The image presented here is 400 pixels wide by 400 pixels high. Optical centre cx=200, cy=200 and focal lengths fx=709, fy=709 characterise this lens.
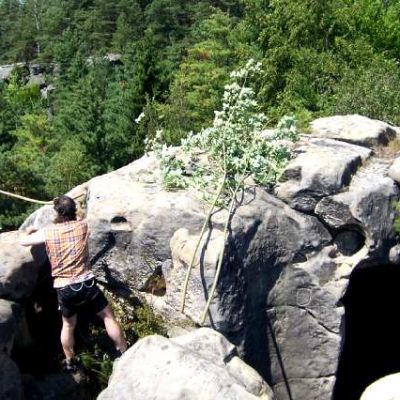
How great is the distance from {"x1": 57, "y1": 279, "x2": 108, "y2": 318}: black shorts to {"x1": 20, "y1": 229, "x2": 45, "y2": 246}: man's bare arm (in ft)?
1.99

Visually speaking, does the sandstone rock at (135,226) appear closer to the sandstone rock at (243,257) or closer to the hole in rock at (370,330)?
the sandstone rock at (243,257)

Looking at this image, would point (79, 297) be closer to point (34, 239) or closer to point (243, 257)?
point (34, 239)

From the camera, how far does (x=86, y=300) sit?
319 inches

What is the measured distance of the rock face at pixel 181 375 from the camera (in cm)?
645

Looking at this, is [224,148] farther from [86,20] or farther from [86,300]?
[86,20]

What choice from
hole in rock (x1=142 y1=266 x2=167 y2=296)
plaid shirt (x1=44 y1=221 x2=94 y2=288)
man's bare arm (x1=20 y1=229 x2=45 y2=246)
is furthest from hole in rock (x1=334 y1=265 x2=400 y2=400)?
man's bare arm (x1=20 y1=229 x2=45 y2=246)

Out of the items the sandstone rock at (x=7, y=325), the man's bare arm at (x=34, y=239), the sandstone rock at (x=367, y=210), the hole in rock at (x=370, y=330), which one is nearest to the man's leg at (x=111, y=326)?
the sandstone rock at (x=7, y=325)

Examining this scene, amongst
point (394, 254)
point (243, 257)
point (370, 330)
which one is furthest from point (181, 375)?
point (370, 330)

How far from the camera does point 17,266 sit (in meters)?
8.65

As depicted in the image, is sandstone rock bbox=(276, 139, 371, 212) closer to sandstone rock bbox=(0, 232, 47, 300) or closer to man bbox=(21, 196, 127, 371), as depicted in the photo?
man bbox=(21, 196, 127, 371)

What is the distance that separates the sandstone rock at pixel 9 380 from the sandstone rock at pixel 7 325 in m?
0.14

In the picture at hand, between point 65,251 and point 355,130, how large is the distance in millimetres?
5608

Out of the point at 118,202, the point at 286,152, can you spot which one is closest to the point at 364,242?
the point at 286,152

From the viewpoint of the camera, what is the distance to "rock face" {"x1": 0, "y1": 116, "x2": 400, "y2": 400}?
30.3 ft
